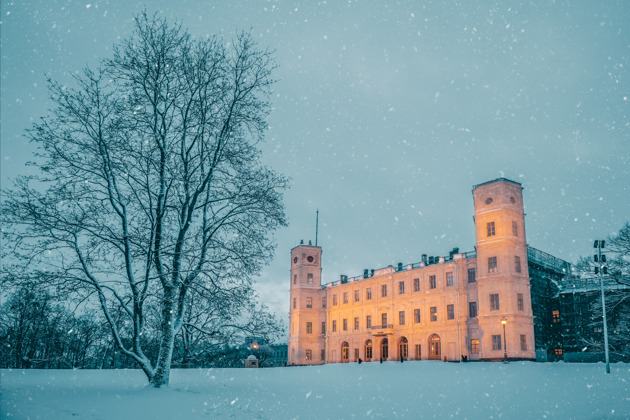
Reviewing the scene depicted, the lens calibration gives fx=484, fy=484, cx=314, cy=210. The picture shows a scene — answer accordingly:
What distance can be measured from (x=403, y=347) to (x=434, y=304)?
23.3 ft

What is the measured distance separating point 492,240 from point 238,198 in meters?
39.3

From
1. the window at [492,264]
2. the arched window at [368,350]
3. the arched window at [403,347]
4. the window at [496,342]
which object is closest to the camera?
the window at [496,342]

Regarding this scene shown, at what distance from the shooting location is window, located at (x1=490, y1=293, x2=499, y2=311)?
47.0 meters

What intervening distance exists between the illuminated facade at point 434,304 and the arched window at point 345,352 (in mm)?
134

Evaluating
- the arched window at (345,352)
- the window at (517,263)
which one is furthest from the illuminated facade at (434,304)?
the arched window at (345,352)

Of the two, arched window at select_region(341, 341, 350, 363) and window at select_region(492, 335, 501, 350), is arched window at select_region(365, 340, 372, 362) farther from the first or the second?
window at select_region(492, 335, 501, 350)

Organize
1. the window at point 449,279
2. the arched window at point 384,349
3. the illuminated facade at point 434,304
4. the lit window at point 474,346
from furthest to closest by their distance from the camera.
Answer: the arched window at point 384,349
the window at point 449,279
the lit window at point 474,346
the illuminated facade at point 434,304

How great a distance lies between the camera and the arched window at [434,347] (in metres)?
53.6

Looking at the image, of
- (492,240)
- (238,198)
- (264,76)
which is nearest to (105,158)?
(238,198)

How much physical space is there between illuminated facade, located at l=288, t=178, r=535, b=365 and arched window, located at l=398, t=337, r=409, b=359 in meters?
0.15

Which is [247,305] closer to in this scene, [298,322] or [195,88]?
[195,88]

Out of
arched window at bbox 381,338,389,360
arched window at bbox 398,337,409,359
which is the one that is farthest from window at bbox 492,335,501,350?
arched window at bbox 381,338,389,360

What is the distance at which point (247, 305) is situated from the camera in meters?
13.7

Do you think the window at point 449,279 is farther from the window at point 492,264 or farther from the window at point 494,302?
the window at point 494,302
